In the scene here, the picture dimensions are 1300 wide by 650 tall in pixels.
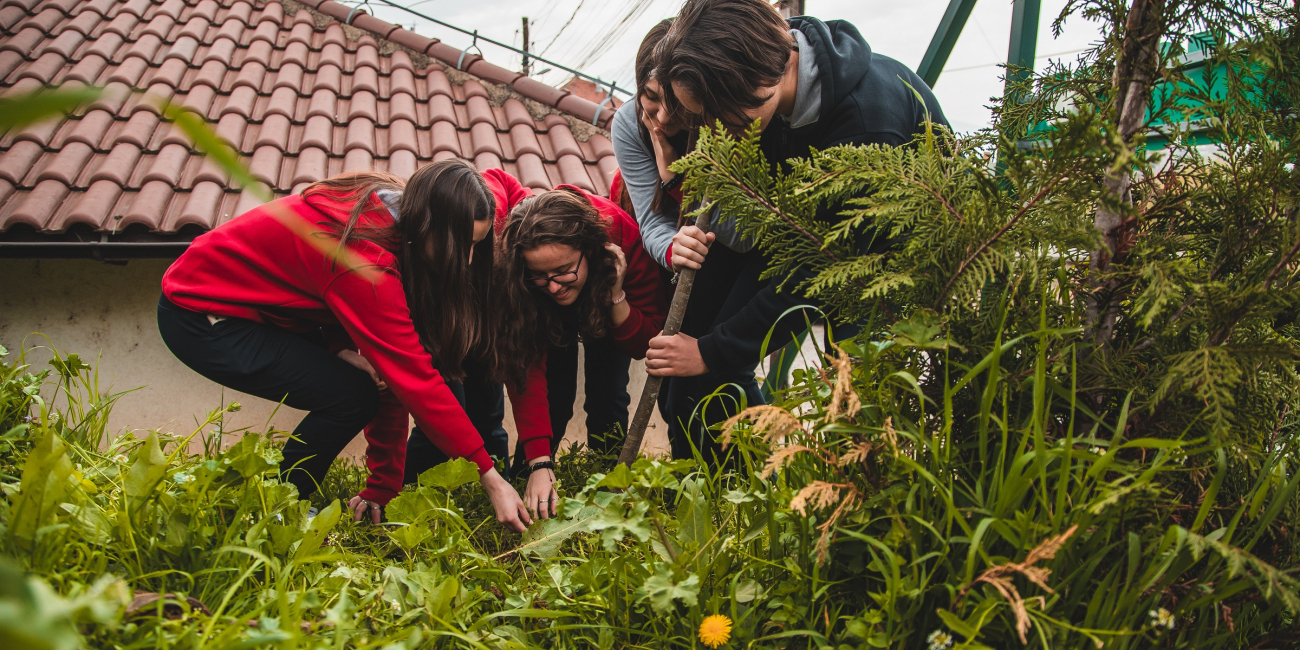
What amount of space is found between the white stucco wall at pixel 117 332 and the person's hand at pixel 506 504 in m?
1.95

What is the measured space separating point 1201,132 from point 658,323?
1766 mm

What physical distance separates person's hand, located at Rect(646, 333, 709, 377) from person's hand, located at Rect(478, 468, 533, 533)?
56 cm

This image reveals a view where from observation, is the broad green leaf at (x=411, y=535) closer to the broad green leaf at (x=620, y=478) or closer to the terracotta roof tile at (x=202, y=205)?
the broad green leaf at (x=620, y=478)

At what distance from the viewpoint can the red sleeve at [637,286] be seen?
272 centimetres

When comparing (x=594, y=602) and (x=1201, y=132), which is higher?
(x=1201, y=132)

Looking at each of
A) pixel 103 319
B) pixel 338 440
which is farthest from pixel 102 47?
pixel 338 440

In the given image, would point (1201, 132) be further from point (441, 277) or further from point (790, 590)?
point (441, 277)

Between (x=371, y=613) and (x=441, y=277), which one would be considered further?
(x=441, y=277)

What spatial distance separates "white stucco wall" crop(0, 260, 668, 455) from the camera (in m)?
3.92

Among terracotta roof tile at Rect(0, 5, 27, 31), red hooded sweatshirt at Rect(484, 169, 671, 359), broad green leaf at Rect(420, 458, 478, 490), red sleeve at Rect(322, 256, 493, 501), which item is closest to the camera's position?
broad green leaf at Rect(420, 458, 478, 490)

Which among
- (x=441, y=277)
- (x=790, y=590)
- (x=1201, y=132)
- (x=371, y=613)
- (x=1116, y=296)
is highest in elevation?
(x=1201, y=132)

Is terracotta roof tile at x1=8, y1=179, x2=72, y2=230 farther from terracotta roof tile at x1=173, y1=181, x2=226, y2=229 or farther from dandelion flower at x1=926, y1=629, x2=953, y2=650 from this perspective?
dandelion flower at x1=926, y1=629, x2=953, y2=650

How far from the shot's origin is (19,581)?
39cm

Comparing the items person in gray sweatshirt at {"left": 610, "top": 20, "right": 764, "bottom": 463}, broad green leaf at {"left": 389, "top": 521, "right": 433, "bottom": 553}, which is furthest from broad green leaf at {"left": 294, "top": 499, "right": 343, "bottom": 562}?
person in gray sweatshirt at {"left": 610, "top": 20, "right": 764, "bottom": 463}
